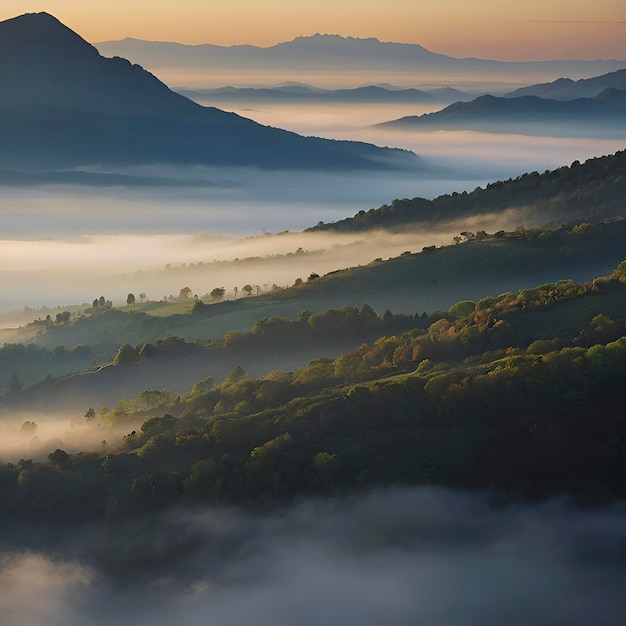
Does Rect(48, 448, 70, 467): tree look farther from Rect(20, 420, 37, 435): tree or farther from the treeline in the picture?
Rect(20, 420, 37, 435): tree

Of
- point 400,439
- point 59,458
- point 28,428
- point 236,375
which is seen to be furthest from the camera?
point 236,375

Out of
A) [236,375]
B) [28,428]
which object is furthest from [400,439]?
[28,428]

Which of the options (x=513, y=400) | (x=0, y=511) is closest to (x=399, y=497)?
(x=513, y=400)

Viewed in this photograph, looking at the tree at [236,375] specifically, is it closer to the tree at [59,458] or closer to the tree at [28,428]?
the tree at [28,428]

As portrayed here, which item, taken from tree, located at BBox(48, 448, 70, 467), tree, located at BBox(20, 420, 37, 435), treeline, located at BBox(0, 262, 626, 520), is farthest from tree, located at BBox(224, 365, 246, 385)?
tree, located at BBox(48, 448, 70, 467)

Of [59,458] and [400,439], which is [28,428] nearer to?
[59,458]

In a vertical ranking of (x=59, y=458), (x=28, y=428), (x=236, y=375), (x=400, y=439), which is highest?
(x=236, y=375)

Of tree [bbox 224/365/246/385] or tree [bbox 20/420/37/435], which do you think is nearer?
tree [bbox 20/420/37/435]

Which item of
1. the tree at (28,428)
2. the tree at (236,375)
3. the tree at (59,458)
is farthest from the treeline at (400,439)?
the tree at (28,428)

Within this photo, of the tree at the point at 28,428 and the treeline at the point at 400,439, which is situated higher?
the treeline at the point at 400,439
